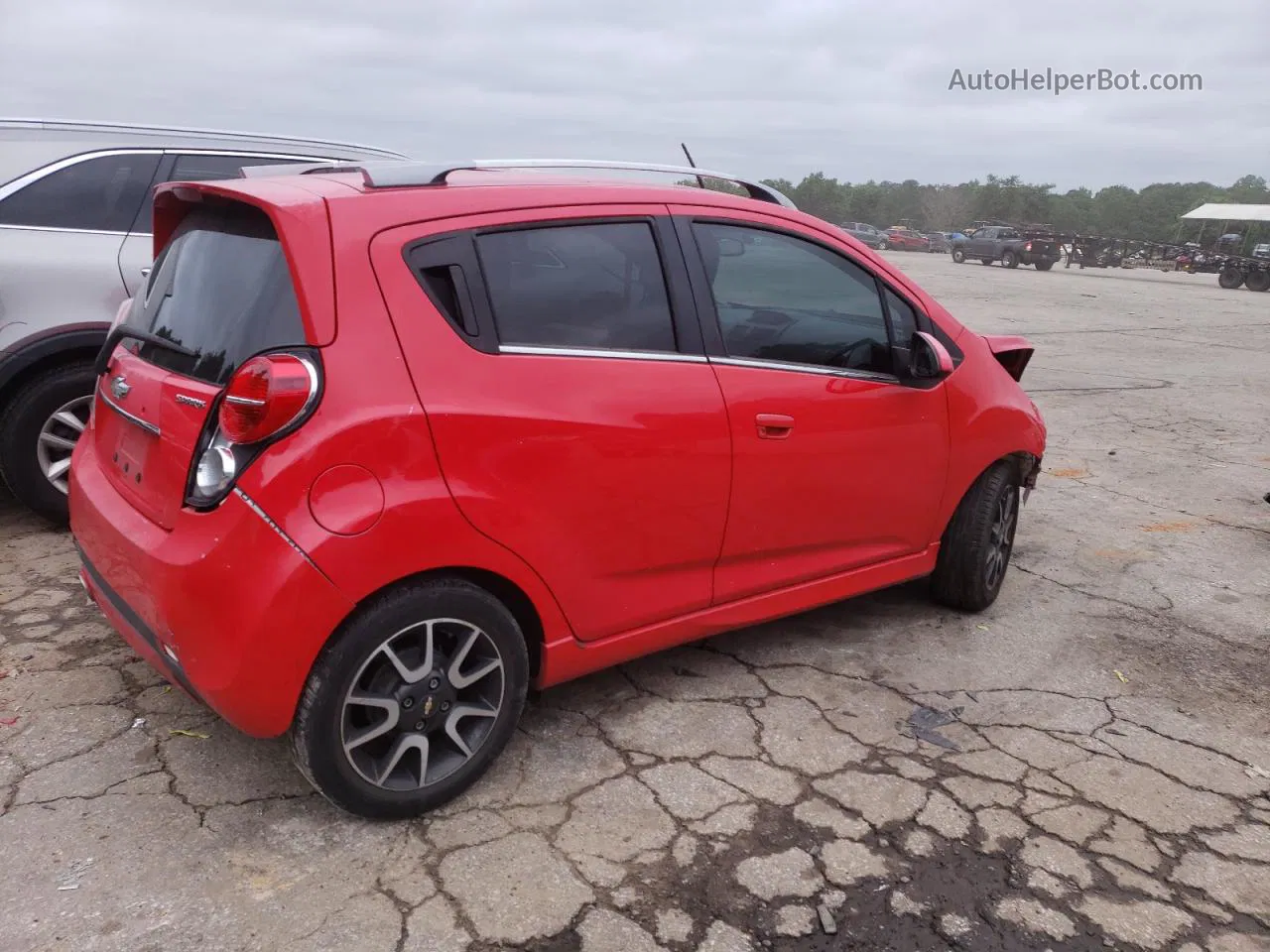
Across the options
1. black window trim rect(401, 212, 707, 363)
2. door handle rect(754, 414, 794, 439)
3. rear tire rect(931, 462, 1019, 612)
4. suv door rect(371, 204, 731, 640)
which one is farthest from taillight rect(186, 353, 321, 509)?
rear tire rect(931, 462, 1019, 612)

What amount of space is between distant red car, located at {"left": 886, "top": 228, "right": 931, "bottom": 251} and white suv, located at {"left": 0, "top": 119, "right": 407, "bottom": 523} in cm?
4764

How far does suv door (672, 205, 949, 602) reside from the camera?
3.18 metres

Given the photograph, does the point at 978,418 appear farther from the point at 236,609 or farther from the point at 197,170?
the point at 197,170

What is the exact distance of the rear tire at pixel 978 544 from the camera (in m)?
4.07

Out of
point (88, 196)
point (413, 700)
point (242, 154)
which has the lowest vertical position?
point (413, 700)

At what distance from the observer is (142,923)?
229 cm

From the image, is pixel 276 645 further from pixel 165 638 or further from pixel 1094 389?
pixel 1094 389

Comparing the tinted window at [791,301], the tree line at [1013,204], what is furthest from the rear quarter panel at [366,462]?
the tree line at [1013,204]

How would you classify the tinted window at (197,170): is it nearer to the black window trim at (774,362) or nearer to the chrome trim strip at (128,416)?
the chrome trim strip at (128,416)

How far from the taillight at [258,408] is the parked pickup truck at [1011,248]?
1491 inches

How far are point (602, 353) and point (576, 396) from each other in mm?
176

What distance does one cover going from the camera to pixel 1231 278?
31.0m

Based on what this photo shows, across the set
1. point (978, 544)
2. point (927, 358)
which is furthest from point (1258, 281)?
point (927, 358)

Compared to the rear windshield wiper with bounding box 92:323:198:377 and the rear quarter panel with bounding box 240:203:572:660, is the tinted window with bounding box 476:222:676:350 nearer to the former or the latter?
the rear quarter panel with bounding box 240:203:572:660
